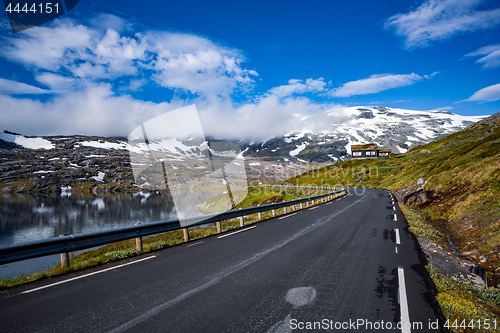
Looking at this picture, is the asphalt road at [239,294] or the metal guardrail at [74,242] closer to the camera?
the asphalt road at [239,294]

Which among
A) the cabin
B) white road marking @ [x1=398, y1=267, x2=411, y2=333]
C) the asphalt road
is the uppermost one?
the cabin

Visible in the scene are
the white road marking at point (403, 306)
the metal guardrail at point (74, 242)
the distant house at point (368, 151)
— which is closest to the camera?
the white road marking at point (403, 306)

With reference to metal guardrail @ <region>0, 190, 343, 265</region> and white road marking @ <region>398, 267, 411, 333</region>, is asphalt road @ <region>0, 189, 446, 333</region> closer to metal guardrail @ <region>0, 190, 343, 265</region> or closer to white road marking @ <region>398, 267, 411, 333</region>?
white road marking @ <region>398, 267, 411, 333</region>

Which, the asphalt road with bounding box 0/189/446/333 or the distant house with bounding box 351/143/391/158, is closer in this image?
the asphalt road with bounding box 0/189/446/333

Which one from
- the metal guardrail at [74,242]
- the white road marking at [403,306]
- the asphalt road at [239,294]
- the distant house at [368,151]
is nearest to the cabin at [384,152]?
the distant house at [368,151]

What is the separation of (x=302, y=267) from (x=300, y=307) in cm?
205

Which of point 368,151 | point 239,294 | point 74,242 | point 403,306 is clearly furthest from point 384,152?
point 74,242

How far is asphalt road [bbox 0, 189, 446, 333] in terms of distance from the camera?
3.74 metres

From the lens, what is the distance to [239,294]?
15.3 ft

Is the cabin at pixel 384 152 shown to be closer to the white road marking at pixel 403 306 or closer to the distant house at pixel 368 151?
the distant house at pixel 368 151

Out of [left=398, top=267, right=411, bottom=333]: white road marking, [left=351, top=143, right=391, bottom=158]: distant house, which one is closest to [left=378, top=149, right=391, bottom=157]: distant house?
[left=351, top=143, right=391, bottom=158]: distant house

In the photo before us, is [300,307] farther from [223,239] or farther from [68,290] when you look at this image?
[223,239]

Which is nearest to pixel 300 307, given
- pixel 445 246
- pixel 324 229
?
pixel 324 229

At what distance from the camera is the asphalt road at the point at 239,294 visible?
3.74 metres
